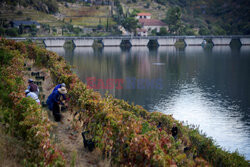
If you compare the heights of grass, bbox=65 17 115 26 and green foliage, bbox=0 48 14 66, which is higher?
grass, bbox=65 17 115 26

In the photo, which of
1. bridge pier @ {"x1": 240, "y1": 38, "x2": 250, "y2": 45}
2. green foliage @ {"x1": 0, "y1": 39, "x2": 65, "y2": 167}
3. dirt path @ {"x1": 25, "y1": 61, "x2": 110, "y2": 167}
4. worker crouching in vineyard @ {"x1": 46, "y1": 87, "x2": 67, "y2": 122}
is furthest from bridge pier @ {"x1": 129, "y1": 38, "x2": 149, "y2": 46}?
green foliage @ {"x1": 0, "y1": 39, "x2": 65, "y2": 167}

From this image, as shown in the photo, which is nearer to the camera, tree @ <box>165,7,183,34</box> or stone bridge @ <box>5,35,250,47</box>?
stone bridge @ <box>5,35,250,47</box>

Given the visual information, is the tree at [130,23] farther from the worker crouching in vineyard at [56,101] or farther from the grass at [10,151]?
the grass at [10,151]

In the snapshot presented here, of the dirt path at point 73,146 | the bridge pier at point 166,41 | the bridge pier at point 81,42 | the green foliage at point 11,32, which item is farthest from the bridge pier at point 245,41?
the dirt path at point 73,146

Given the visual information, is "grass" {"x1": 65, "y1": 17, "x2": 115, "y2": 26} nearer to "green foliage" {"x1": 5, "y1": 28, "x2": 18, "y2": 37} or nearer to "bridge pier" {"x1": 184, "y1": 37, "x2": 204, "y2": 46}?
"green foliage" {"x1": 5, "y1": 28, "x2": 18, "y2": 37}

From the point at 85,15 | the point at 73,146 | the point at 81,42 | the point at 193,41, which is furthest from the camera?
the point at 85,15

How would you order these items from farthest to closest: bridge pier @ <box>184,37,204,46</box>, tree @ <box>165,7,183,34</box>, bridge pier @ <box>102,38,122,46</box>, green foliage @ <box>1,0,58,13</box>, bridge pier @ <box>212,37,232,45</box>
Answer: green foliage @ <box>1,0,58,13</box> → tree @ <box>165,7,183,34</box> → bridge pier @ <box>212,37,232,45</box> → bridge pier @ <box>184,37,204,46</box> → bridge pier @ <box>102,38,122,46</box>

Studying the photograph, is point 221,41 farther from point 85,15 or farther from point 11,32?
point 11,32

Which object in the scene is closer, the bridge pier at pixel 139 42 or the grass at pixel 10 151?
the grass at pixel 10 151

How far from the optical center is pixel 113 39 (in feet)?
448

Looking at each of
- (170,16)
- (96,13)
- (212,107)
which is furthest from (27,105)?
(96,13)

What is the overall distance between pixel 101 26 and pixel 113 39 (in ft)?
103

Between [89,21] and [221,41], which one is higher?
[89,21]

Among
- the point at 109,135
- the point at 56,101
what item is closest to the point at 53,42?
the point at 56,101
